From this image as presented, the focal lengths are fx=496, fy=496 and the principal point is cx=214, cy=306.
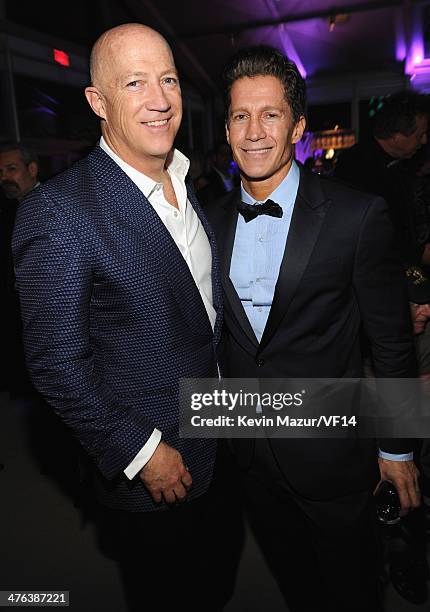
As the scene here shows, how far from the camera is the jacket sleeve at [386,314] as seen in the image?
1.54 m

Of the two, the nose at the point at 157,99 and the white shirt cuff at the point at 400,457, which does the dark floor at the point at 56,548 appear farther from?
the nose at the point at 157,99

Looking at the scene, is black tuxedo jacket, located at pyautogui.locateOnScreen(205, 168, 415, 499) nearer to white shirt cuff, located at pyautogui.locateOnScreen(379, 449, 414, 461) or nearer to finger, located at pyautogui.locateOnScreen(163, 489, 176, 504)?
white shirt cuff, located at pyautogui.locateOnScreen(379, 449, 414, 461)

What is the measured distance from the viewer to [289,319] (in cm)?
160

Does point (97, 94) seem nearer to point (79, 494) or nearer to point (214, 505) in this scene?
point (214, 505)

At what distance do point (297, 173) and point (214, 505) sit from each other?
1306 millimetres

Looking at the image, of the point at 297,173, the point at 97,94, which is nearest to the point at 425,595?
the point at 297,173

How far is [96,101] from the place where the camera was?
5.08 ft

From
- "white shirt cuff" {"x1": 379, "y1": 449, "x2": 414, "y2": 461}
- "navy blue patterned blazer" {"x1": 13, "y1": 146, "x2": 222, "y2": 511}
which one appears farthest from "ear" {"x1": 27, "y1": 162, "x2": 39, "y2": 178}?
"white shirt cuff" {"x1": 379, "y1": 449, "x2": 414, "y2": 461}

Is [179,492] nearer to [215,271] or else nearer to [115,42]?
[215,271]

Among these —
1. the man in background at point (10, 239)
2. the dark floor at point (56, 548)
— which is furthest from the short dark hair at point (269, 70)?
the man in background at point (10, 239)

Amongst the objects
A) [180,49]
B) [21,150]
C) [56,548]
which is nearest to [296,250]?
[56,548]

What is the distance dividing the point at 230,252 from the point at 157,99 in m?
0.55

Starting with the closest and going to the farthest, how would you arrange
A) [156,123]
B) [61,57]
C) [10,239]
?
1. [156,123]
2. [10,239]
3. [61,57]

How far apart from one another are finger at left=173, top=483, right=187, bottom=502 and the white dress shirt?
0.49ft
